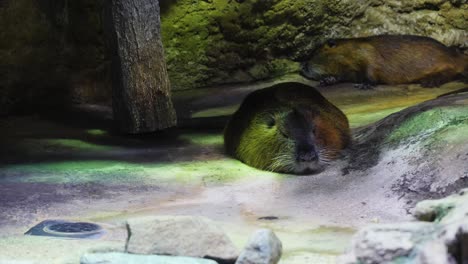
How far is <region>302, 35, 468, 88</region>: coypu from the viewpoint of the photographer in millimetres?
9523

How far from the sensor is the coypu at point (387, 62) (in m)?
9.52

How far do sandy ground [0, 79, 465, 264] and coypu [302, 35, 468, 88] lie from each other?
1.56 m

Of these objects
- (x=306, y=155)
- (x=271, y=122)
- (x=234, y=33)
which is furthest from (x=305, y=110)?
(x=234, y=33)

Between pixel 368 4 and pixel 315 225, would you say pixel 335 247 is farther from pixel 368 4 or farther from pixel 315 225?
pixel 368 4

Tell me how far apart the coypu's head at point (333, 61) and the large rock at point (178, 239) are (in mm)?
6414

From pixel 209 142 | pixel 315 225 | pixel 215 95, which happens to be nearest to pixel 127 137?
pixel 209 142

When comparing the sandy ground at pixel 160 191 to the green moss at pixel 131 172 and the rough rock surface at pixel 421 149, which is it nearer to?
the green moss at pixel 131 172

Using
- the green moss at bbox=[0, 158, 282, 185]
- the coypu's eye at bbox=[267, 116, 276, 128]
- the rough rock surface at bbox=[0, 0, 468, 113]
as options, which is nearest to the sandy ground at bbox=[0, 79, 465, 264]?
the green moss at bbox=[0, 158, 282, 185]


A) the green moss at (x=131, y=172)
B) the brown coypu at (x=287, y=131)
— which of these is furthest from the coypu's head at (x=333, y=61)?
the green moss at (x=131, y=172)

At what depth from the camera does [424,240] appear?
3205 mm

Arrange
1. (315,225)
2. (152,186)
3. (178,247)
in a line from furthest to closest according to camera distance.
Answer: (152,186), (315,225), (178,247)

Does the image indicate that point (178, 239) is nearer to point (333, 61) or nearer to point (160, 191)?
point (160, 191)

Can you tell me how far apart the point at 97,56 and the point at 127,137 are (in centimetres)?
197

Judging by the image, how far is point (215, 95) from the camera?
9.55 meters
